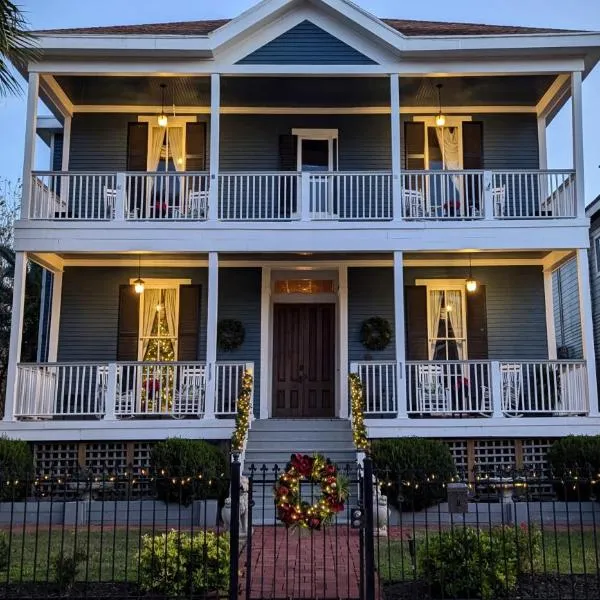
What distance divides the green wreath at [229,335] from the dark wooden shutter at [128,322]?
1.66 metres

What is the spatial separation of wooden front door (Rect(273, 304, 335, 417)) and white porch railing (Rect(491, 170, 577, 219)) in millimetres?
3882

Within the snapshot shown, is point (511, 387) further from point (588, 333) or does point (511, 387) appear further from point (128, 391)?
point (128, 391)

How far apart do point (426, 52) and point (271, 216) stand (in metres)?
4.06

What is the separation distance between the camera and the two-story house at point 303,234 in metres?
11.9

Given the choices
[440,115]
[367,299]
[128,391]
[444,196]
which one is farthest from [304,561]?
[440,115]

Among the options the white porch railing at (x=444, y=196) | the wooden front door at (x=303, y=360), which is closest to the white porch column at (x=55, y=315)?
the wooden front door at (x=303, y=360)

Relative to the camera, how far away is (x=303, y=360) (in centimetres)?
1434

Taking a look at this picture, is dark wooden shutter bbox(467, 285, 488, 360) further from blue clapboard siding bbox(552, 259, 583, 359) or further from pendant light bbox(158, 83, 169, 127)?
blue clapboard siding bbox(552, 259, 583, 359)

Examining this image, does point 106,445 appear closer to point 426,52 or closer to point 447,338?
point 447,338

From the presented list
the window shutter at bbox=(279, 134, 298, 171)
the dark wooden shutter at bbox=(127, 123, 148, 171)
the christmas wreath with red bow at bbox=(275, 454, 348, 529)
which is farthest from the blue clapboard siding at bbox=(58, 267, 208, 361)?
the christmas wreath with red bow at bbox=(275, 454, 348, 529)

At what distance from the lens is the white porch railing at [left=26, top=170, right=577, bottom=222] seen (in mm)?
12477

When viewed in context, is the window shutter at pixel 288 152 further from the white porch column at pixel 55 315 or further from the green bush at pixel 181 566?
the green bush at pixel 181 566

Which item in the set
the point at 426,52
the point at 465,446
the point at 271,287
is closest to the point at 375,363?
the point at 465,446

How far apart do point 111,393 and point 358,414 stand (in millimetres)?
4047
